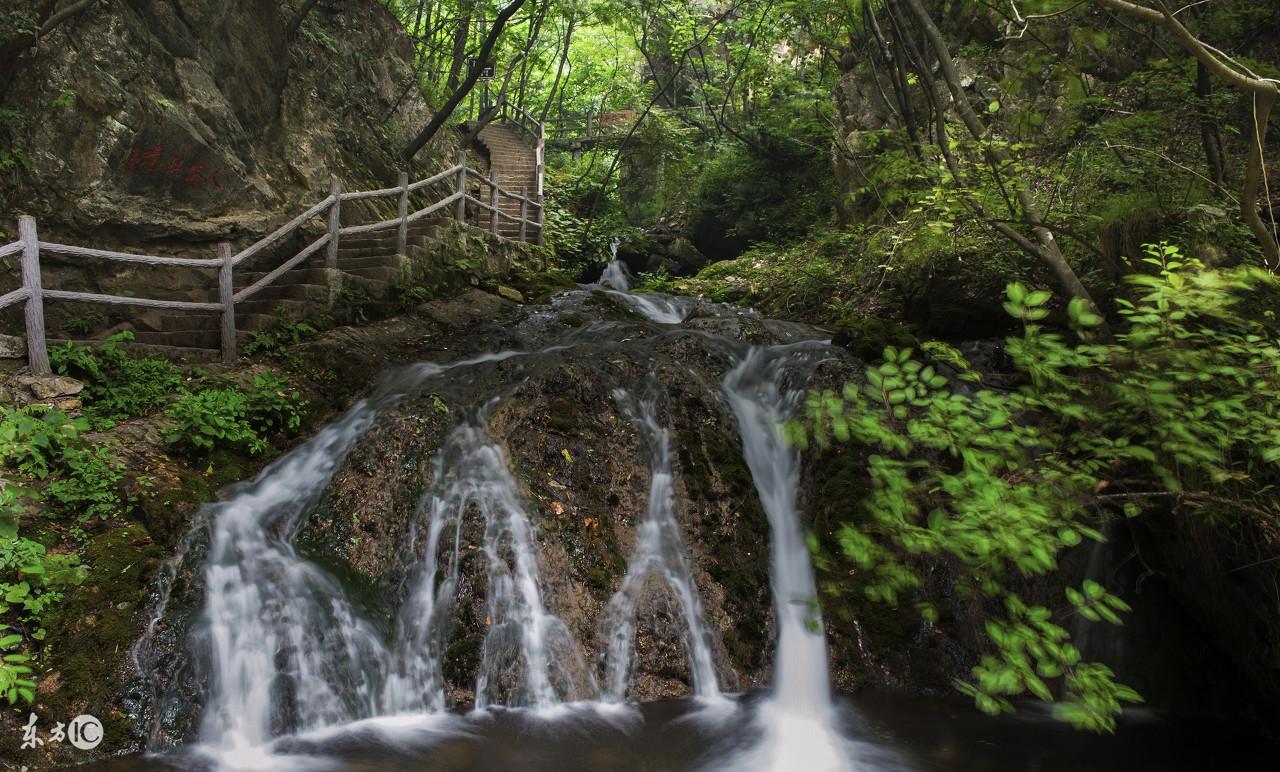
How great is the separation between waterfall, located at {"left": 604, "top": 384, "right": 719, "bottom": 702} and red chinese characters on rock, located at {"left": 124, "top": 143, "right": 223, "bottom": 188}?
264 inches

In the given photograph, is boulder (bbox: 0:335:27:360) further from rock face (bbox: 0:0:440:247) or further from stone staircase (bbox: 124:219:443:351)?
rock face (bbox: 0:0:440:247)

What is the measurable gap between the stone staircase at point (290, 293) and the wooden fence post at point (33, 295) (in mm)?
1197

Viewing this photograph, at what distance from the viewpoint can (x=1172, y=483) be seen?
2.47 meters

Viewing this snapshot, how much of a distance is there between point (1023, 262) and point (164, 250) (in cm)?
978

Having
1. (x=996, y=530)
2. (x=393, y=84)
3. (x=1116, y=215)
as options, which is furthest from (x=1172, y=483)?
(x=393, y=84)

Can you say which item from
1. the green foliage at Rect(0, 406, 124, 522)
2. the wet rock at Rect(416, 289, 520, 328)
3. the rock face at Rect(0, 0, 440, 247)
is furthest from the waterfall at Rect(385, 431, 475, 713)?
the rock face at Rect(0, 0, 440, 247)

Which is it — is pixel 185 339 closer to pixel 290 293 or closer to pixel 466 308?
pixel 290 293

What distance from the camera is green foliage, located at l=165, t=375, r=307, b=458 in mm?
5668

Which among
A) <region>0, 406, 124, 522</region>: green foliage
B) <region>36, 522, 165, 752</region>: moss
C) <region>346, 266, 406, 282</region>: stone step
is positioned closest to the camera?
<region>36, 522, 165, 752</region>: moss

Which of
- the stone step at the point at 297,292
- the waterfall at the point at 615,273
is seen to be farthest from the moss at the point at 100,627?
the waterfall at the point at 615,273

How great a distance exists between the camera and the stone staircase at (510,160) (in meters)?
17.0

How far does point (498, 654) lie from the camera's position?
15.2 ft

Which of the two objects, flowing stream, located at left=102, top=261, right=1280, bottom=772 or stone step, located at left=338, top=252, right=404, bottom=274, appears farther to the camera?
stone step, located at left=338, top=252, right=404, bottom=274

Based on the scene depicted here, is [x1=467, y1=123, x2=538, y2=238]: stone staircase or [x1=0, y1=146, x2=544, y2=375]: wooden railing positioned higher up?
[x1=467, y1=123, x2=538, y2=238]: stone staircase
